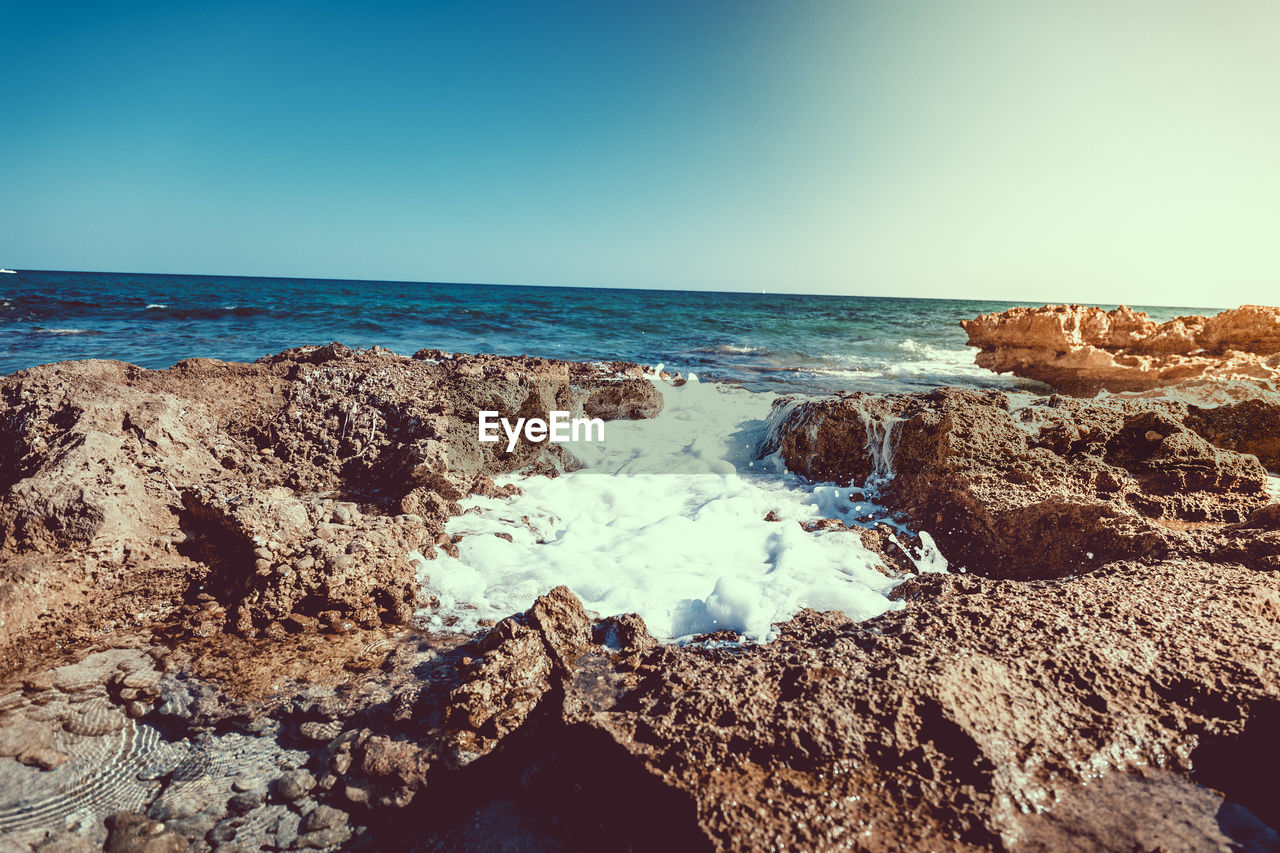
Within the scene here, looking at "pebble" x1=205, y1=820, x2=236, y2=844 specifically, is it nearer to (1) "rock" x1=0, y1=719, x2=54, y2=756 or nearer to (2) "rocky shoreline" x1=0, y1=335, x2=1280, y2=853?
(2) "rocky shoreline" x1=0, y1=335, x2=1280, y2=853

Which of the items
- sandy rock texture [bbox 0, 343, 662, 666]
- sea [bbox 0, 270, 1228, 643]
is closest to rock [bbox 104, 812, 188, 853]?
sandy rock texture [bbox 0, 343, 662, 666]

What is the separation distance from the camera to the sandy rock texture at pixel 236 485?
8.16 feet

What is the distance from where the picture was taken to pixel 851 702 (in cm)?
159

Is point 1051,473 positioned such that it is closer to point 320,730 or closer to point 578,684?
point 578,684

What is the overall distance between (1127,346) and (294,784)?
13428 millimetres

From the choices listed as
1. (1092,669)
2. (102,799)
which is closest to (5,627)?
(102,799)

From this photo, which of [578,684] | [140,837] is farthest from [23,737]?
[578,684]

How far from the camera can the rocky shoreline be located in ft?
4.73

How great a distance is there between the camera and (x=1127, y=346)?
1027cm

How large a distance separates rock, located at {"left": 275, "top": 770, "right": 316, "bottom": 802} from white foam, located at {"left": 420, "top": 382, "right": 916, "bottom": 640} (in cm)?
85

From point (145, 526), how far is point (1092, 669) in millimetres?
4015

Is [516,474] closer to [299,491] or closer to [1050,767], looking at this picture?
[299,491]

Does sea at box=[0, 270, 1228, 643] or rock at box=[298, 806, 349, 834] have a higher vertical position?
sea at box=[0, 270, 1228, 643]

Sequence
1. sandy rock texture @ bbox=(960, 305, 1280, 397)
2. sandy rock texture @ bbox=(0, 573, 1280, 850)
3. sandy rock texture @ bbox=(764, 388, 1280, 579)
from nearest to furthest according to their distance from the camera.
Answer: sandy rock texture @ bbox=(0, 573, 1280, 850)
sandy rock texture @ bbox=(764, 388, 1280, 579)
sandy rock texture @ bbox=(960, 305, 1280, 397)
